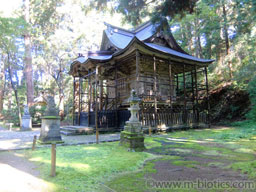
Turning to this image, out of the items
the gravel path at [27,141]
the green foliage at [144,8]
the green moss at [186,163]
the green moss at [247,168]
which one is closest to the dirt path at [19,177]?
the gravel path at [27,141]

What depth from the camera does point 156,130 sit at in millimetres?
11117

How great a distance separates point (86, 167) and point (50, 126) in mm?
4238

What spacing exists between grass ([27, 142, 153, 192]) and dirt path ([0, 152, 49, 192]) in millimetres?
189

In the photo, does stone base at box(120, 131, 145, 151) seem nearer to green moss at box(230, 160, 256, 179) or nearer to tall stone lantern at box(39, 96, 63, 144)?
green moss at box(230, 160, 256, 179)

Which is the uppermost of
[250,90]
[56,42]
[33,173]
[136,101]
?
[56,42]

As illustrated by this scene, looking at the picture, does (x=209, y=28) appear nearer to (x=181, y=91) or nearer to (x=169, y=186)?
(x=181, y=91)

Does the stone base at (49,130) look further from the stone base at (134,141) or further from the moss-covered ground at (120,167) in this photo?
the stone base at (134,141)

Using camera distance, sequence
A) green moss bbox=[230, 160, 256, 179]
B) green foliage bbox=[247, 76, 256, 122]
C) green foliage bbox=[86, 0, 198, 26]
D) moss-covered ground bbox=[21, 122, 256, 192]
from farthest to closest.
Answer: green foliage bbox=[247, 76, 256, 122] < green foliage bbox=[86, 0, 198, 26] < green moss bbox=[230, 160, 256, 179] < moss-covered ground bbox=[21, 122, 256, 192]


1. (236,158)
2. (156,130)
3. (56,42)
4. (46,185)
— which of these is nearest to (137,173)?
(46,185)

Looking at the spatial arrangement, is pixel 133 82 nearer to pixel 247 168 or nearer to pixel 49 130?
pixel 49 130

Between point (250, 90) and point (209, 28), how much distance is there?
27.4ft

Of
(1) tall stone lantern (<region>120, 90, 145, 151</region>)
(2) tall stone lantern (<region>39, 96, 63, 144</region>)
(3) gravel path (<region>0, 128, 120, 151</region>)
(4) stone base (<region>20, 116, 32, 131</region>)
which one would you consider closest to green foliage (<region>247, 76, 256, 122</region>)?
(3) gravel path (<region>0, 128, 120, 151</region>)

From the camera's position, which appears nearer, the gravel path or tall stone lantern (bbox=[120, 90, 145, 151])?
tall stone lantern (bbox=[120, 90, 145, 151])

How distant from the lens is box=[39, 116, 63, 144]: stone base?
754 centimetres
